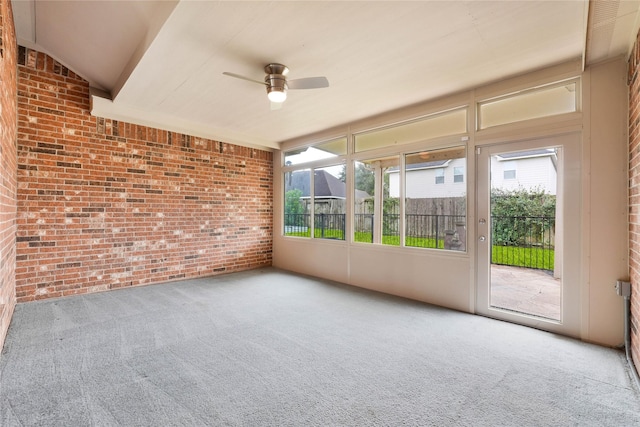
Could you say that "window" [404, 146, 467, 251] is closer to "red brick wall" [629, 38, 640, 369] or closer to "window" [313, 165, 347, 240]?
"window" [313, 165, 347, 240]

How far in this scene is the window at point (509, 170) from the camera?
11.3ft

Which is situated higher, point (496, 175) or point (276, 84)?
point (276, 84)

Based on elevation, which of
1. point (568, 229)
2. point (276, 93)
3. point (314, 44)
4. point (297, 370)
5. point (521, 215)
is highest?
point (314, 44)

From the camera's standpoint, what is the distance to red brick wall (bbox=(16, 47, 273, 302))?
3.88 meters

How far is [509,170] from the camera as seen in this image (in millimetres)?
3451

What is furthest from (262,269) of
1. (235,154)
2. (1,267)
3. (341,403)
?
(341,403)

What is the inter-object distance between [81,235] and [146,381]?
3.17 metres

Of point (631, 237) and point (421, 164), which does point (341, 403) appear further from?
point (421, 164)

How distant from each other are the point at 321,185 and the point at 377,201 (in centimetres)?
139

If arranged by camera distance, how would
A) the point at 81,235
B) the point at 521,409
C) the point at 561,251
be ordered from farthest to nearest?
the point at 81,235
the point at 561,251
the point at 521,409

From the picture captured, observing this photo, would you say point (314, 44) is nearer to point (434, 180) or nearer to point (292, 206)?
point (434, 180)

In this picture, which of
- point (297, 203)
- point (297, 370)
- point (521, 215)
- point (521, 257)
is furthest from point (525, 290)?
point (297, 203)

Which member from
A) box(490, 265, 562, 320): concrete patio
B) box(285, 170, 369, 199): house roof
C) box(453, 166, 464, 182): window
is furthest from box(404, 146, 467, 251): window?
box(285, 170, 369, 199): house roof

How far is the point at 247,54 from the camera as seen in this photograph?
113 inches
